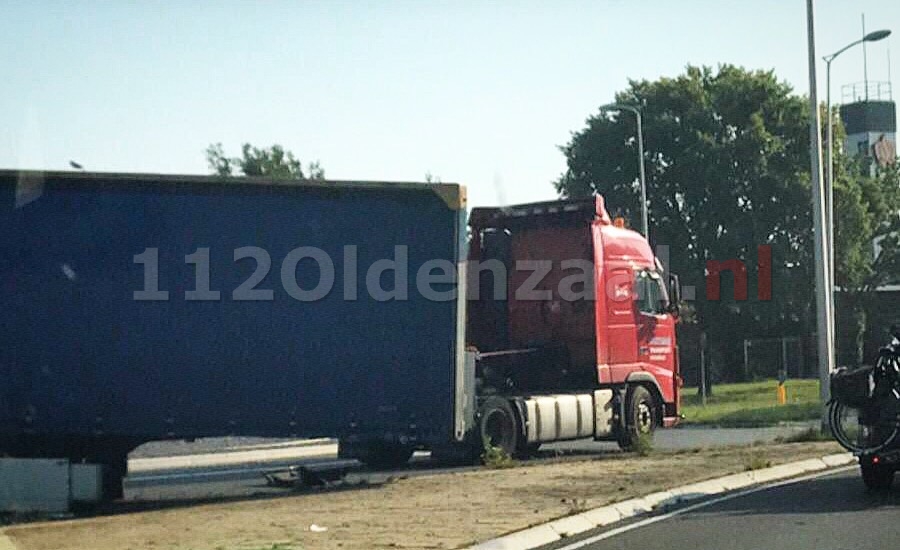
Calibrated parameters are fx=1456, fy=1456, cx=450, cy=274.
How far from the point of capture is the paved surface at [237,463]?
18328mm

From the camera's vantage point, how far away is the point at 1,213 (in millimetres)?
16172

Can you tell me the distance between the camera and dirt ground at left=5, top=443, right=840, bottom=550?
13.0 m

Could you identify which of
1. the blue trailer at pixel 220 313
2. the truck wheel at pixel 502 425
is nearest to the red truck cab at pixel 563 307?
the truck wheel at pixel 502 425

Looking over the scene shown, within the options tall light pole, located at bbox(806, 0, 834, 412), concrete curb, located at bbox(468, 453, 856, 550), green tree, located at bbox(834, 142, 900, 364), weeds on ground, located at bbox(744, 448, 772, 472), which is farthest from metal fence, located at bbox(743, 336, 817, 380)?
concrete curb, located at bbox(468, 453, 856, 550)

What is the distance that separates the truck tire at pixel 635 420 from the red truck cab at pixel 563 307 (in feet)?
0.05

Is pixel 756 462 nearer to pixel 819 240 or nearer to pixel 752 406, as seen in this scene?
pixel 819 240

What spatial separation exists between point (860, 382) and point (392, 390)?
17.5ft

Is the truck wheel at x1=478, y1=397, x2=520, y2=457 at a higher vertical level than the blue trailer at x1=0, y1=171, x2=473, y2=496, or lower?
lower

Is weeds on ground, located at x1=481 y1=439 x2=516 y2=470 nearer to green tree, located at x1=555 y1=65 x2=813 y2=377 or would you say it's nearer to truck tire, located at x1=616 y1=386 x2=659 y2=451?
truck tire, located at x1=616 y1=386 x2=659 y2=451

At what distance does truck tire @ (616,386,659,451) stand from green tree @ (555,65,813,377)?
2930cm

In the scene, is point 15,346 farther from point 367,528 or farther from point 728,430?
point 728,430

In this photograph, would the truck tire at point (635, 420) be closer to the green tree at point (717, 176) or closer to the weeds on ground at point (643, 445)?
the weeds on ground at point (643, 445)

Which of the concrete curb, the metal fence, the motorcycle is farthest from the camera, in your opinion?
the metal fence

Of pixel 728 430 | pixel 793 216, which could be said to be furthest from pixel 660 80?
pixel 728 430
